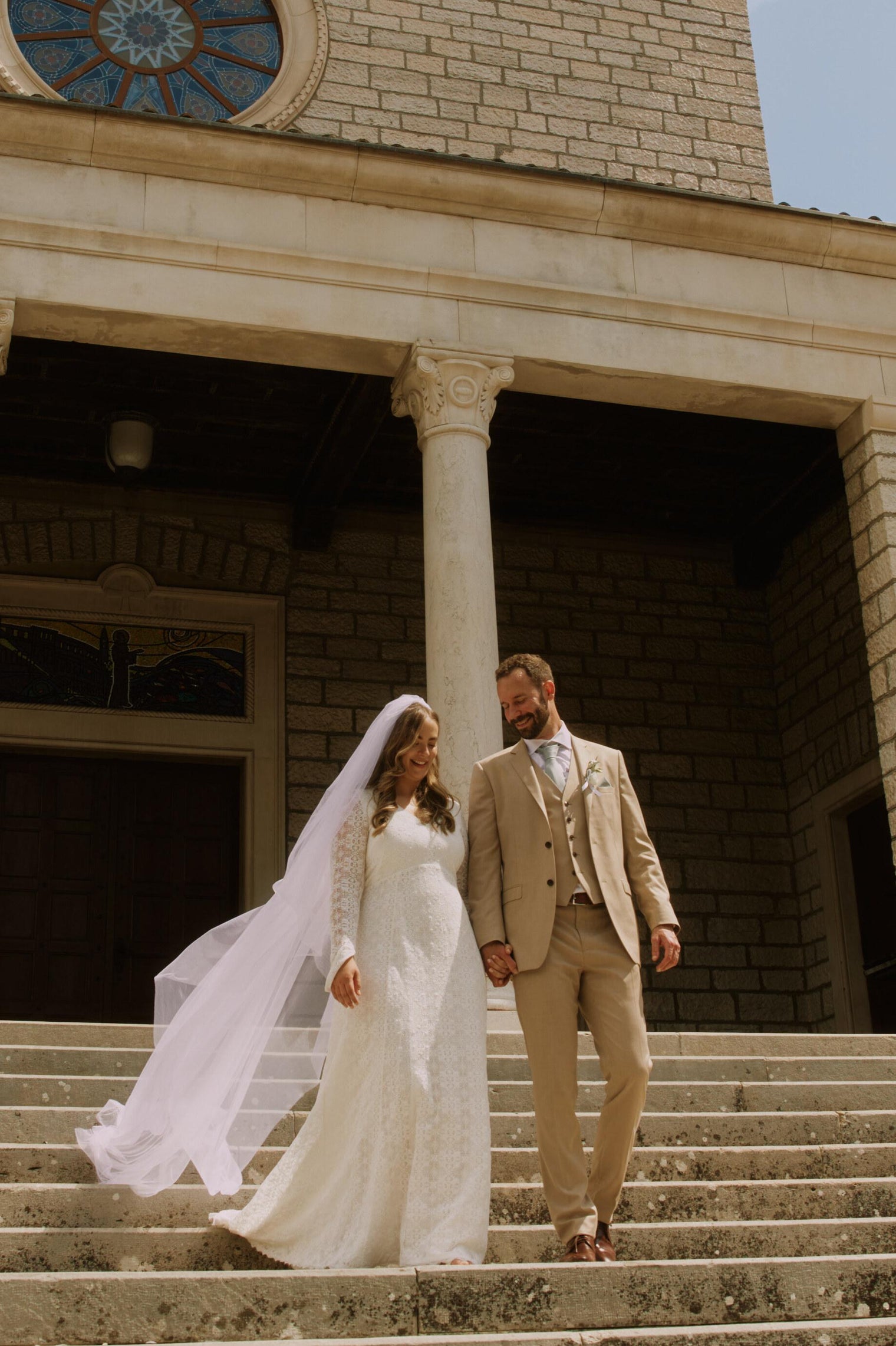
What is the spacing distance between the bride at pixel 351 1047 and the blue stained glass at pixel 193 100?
257 inches

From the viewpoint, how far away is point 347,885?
4.48 meters

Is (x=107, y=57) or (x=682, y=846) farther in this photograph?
(x=682, y=846)

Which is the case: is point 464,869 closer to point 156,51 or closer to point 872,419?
point 872,419

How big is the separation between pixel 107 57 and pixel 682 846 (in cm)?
670

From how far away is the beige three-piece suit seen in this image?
14.1 ft

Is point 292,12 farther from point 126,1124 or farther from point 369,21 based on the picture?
point 126,1124

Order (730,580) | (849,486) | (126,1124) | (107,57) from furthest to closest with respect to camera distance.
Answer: (730,580) < (107,57) < (849,486) < (126,1124)

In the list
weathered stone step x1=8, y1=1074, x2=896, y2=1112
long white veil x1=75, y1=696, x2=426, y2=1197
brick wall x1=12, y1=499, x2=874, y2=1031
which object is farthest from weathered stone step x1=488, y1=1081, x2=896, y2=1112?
brick wall x1=12, y1=499, x2=874, y2=1031

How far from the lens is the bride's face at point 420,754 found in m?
4.60

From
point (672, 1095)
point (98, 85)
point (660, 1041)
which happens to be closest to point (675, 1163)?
point (672, 1095)

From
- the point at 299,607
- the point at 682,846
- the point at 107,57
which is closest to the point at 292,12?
the point at 107,57

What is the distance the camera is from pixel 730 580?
12.5 m

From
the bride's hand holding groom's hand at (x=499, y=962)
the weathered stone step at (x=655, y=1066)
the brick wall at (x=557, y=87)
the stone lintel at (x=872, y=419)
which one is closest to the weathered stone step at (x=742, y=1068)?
the weathered stone step at (x=655, y=1066)

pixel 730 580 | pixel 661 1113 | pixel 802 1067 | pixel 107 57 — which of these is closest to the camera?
pixel 661 1113
